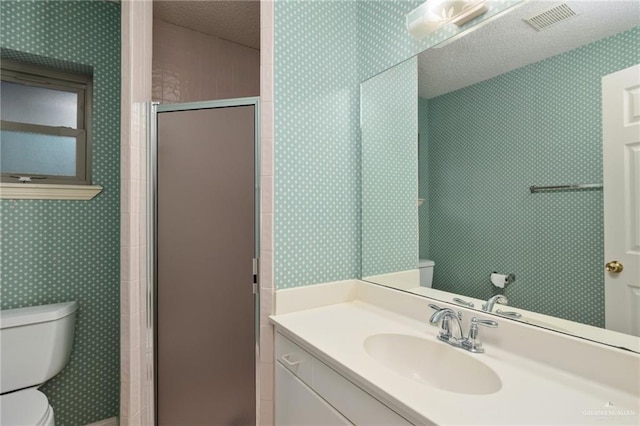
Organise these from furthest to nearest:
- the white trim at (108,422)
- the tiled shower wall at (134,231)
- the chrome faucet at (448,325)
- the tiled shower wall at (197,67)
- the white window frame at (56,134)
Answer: the tiled shower wall at (197,67) < the white trim at (108,422) < the white window frame at (56,134) < the tiled shower wall at (134,231) < the chrome faucet at (448,325)

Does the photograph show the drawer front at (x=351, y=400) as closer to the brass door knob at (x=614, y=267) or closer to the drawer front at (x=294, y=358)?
the drawer front at (x=294, y=358)

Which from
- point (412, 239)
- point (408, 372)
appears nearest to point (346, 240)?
point (412, 239)

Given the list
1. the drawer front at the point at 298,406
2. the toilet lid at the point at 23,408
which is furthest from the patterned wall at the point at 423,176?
the toilet lid at the point at 23,408

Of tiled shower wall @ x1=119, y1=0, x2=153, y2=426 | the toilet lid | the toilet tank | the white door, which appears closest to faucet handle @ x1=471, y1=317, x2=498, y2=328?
the white door

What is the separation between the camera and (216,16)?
1890mm

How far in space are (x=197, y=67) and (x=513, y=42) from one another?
1.81 metres

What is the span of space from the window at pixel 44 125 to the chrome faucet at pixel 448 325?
1.91m

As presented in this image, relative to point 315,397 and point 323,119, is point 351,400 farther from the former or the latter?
point 323,119

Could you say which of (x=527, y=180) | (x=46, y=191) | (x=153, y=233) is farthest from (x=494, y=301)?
(x=46, y=191)

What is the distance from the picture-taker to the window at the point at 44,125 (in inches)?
64.1

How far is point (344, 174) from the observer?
1.50m

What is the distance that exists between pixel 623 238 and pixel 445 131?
63 centimetres

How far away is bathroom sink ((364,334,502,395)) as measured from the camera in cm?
88

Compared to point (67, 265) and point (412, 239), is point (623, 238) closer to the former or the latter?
point (412, 239)
